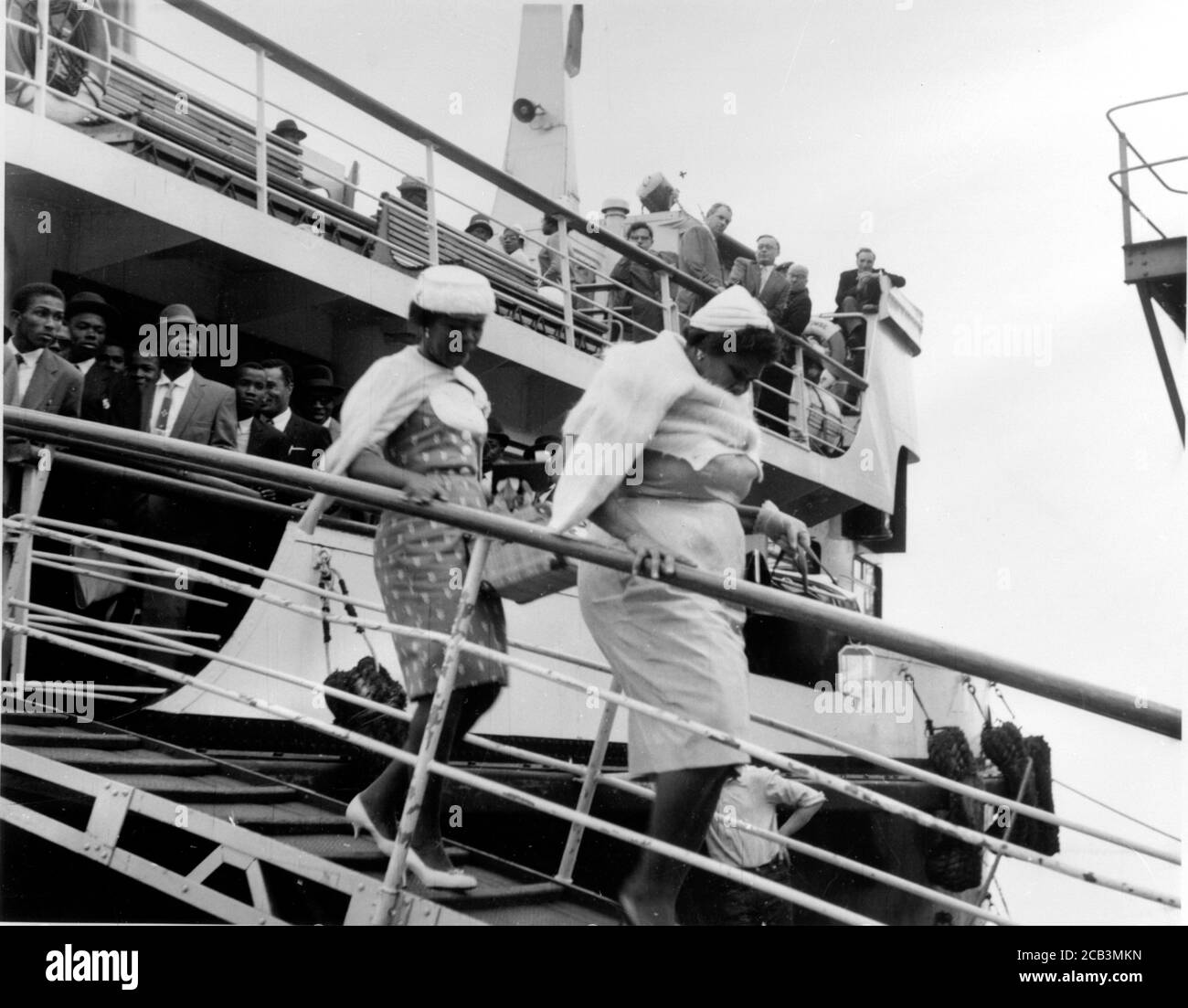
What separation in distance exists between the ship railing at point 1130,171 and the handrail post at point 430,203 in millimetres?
1948

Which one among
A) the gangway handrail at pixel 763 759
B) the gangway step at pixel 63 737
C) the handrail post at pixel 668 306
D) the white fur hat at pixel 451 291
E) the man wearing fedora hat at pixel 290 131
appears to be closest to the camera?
the gangway handrail at pixel 763 759

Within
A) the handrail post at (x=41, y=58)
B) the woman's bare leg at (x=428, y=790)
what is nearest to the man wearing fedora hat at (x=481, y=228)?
the handrail post at (x=41, y=58)

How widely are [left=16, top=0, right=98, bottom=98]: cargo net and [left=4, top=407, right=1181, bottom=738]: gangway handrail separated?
1.31 m

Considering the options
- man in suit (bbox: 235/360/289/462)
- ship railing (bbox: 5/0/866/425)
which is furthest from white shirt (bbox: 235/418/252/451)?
ship railing (bbox: 5/0/866/425)

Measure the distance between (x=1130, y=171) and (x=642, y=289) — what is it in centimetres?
214

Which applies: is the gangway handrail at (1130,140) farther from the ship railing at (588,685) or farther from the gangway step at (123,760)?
the gangway step at (123,760)

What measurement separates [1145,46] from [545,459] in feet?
6.80

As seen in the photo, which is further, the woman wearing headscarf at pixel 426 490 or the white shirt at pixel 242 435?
the white shirt at pixel 242 435

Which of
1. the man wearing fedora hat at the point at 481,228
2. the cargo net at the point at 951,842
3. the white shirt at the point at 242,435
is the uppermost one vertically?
the man wearing fedora hat at the point at 481,228

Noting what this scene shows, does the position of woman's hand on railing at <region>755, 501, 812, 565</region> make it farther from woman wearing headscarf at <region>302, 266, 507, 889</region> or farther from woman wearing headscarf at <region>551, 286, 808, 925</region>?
woman wearing headscarf at <region>302, 266, 507, 889</region>

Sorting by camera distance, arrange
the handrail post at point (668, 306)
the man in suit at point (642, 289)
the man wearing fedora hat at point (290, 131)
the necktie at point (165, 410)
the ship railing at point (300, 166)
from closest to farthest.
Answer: the necktie at point (165, 410) < the ship railing at point (300, 166) < the man wearing fedora hat at point (290, 131) < the handrail post at point (668, 306) < the man in suit at point (642, 289)

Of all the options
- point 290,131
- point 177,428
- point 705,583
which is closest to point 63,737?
point 177,428

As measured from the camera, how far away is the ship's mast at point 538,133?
4.47 metres

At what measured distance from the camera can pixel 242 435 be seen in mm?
3451
